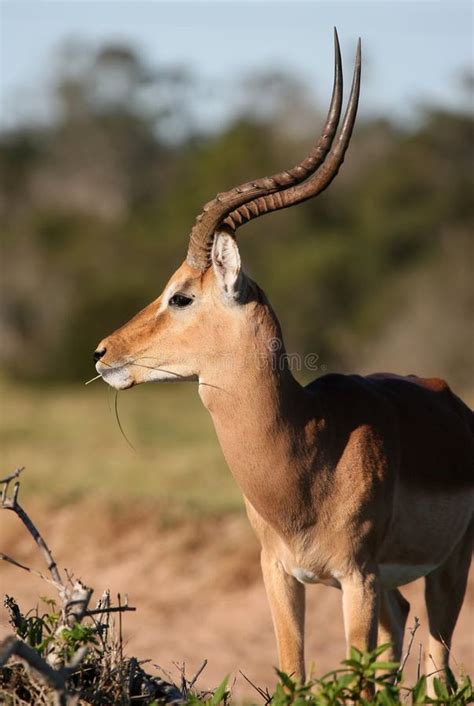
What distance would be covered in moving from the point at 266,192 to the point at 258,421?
0.94 metres

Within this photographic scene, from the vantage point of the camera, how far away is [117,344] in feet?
18.5

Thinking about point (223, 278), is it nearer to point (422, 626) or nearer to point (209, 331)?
point (209, 331)

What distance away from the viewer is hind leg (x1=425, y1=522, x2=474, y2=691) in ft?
22.4

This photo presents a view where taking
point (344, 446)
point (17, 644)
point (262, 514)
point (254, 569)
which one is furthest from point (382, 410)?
point (254, 569)

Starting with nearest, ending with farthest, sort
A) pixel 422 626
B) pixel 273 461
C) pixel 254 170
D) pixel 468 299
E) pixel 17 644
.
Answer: pixel 17 644 → pixel 273 461 → pixel 422 626 → pixel 468 299 → pixel 254 170

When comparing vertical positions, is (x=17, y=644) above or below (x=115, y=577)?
below

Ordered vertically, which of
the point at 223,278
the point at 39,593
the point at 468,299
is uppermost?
the point at 468,299

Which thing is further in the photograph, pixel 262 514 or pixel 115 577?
pixel 115 577

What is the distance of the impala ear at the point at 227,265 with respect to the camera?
18.2ft

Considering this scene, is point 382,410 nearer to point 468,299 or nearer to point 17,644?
point 17,644

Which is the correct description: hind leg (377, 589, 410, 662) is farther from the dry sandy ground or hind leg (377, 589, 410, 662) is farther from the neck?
the dry sandy ground

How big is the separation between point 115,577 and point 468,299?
17484 mm

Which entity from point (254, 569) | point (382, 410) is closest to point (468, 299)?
point (254, 569)

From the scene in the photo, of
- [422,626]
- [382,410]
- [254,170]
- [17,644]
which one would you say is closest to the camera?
[17,644]
